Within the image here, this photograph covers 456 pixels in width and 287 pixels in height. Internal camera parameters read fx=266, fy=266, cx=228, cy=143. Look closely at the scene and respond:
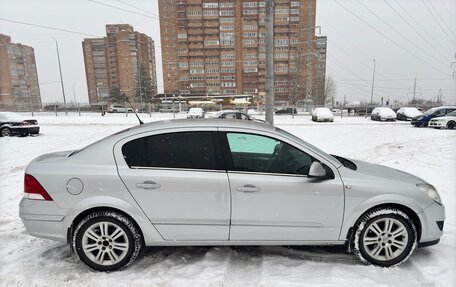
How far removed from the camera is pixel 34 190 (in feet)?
9.05

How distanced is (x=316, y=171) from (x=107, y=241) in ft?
7.62

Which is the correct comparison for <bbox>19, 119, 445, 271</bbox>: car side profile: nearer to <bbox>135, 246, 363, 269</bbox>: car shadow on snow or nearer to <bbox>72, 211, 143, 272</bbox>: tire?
<bbox>72, 211, 143, 272</bbox>: tire

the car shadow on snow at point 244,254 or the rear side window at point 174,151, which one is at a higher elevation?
the rear side window at point 174,151

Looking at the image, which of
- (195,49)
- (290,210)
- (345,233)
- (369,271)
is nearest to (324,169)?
(290,210)

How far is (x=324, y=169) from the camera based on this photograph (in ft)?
9.11

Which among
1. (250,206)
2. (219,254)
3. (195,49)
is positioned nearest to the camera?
(250,206)

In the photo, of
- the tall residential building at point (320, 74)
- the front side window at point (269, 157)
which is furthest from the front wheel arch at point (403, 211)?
the tall residential building at point (320, 74)

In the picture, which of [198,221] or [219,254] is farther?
[219,254]

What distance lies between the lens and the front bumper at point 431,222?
286 cm

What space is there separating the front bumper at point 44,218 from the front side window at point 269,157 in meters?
1.91

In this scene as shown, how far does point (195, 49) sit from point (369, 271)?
9040 centimetres

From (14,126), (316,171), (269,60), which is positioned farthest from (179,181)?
(14,126)

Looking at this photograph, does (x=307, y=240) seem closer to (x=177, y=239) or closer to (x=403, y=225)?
(x=403, y=225)

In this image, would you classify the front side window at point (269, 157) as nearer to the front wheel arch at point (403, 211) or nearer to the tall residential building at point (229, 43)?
the front wheel arch at point (403, 211)
